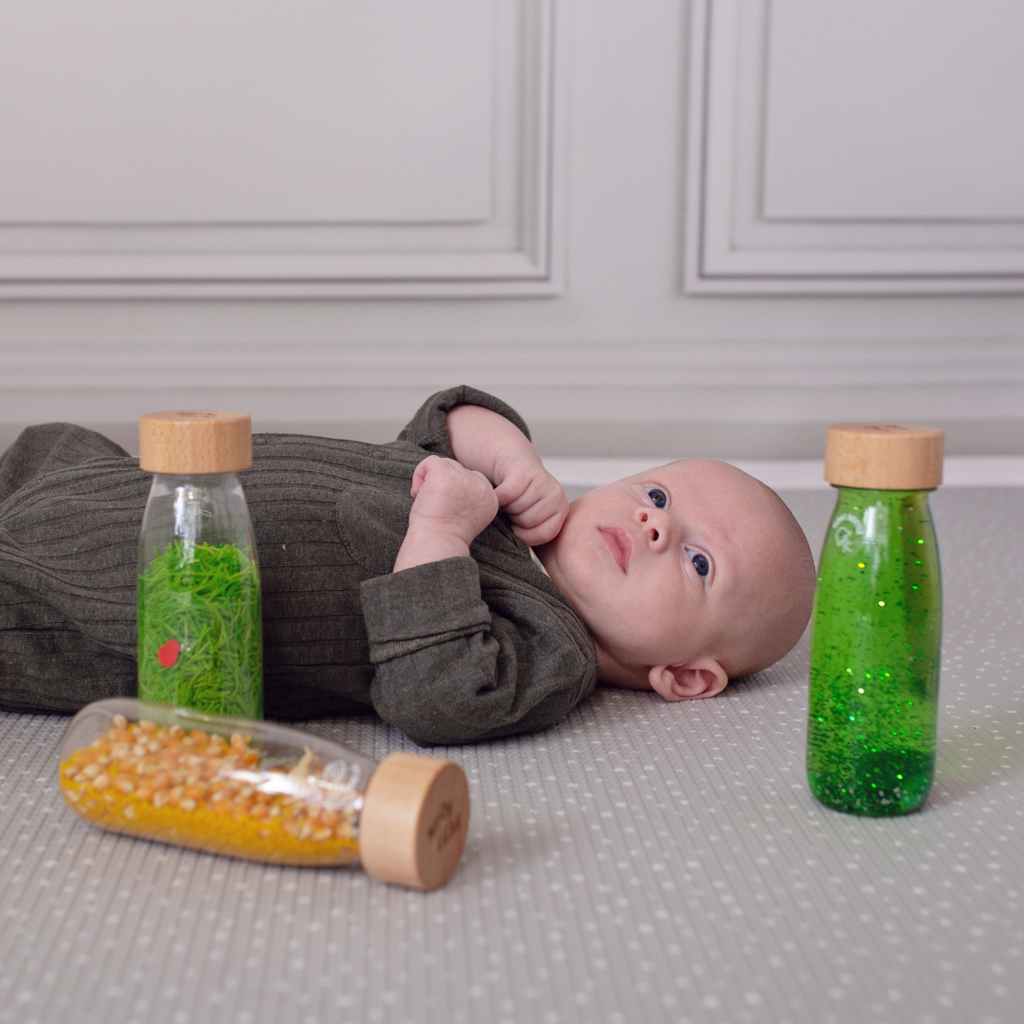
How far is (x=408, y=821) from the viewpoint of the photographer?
533mm

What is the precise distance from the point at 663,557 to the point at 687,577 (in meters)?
0.02

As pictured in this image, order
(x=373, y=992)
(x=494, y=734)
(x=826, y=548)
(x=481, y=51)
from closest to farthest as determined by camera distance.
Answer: (x=373, y=992), (x=826, y=548), (x=494, y=734), (x=481, y=51)

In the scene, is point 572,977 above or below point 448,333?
below

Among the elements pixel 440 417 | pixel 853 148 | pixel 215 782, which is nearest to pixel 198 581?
pixel 215 782

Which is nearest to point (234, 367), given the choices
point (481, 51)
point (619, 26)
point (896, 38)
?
point (481, 51)

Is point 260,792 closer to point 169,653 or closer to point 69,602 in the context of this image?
point 169,653

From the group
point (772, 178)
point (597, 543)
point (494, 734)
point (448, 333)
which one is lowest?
point (494, 734)

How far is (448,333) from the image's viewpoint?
175 centimetres

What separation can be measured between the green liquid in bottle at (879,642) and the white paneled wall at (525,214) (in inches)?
46.1

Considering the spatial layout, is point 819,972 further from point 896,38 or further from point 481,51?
point 896,38

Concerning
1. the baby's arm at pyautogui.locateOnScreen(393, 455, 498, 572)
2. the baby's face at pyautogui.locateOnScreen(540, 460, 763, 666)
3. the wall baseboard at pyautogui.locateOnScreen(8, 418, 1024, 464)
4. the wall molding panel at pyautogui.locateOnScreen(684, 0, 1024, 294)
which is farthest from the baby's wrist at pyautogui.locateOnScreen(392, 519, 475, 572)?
the wall molding panel at pyautogui.locateOnScreen(684, 0, 1024, 294)

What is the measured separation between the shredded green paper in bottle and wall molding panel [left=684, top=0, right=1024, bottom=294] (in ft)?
4.11

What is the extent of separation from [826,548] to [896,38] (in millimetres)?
A: 1409

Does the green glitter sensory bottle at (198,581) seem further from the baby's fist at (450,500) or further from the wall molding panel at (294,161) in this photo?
the wall molding panel at (294,161)
